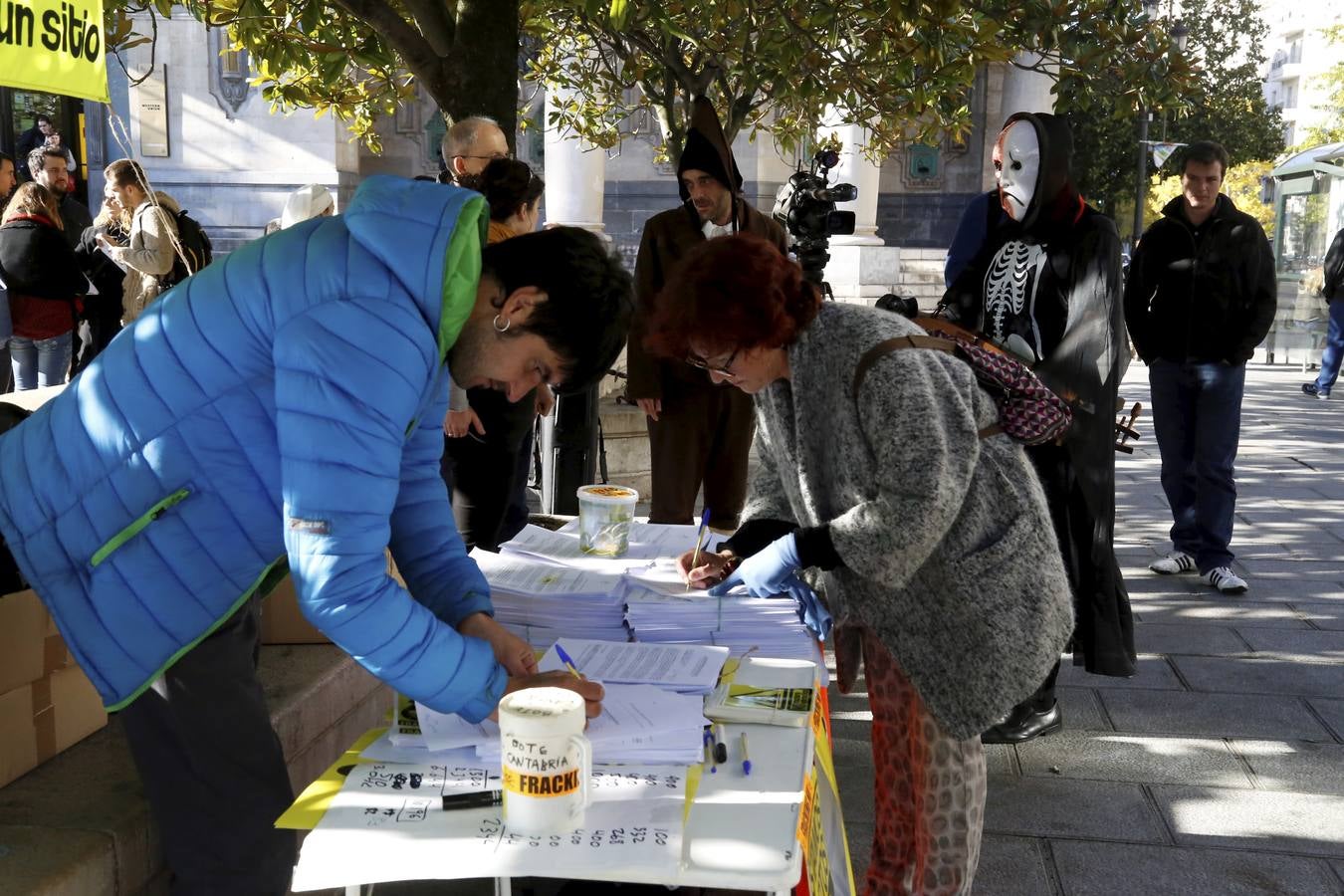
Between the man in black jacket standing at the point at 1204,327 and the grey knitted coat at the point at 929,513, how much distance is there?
12.7 ft

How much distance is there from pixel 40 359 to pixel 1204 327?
6.47 metres

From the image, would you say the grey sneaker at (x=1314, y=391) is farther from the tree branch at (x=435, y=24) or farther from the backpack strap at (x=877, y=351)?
the backpack strap at (x=877, y=351)

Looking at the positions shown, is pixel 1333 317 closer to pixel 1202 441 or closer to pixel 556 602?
pixel 1202 441

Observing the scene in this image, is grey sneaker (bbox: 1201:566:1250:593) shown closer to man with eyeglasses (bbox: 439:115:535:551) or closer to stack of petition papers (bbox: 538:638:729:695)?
man with eyeglasses (bbox: 439:115:535:551)

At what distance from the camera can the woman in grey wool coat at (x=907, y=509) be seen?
2.03 m

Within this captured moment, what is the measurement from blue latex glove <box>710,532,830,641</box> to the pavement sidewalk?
38.3 inches

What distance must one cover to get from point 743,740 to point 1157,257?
477cm

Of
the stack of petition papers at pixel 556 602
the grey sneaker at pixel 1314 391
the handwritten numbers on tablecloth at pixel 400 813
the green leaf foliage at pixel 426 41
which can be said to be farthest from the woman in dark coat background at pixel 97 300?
the grey sneaker at pixel 1314 391

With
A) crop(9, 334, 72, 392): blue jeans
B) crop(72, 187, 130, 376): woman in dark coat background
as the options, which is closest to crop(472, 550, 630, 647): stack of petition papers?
crop(72, 187, 130, 376): woman in dark coat background

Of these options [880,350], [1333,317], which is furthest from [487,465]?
[1333,317]

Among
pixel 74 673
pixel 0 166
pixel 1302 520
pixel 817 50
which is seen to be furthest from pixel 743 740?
pixel 0 166

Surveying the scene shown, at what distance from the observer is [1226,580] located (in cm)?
556

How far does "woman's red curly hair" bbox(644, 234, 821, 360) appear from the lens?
2078 millimetres

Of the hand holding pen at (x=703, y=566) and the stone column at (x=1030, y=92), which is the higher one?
the stone column at (x=1030, y=92)
